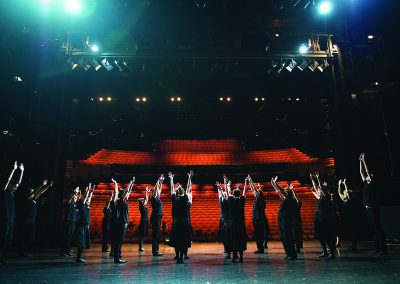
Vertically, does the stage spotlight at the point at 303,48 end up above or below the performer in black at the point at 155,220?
above

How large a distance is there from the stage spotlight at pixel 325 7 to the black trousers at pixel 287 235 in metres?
7.38

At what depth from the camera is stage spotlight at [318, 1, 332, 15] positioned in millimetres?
9951

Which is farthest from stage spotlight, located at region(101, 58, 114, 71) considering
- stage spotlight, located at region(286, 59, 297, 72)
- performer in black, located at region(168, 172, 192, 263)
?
stage spotlight, located at region(286, 59, 297, 72)

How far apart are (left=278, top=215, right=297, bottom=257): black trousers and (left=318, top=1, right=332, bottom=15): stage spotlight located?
7384 mm

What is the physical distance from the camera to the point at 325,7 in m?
10.0

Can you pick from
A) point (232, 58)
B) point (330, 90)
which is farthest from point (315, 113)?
point (232, 58)

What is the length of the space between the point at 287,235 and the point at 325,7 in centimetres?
779

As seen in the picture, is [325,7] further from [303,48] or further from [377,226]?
[377,226]

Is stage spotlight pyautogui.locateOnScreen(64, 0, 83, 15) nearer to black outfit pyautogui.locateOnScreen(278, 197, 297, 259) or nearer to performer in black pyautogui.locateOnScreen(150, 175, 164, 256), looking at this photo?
performer in black pyautogui.locateOnScreen(150, 175, 164, 256)

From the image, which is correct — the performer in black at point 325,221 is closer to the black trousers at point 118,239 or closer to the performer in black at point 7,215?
the black trousers at point 118,239

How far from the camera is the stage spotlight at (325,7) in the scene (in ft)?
32.6

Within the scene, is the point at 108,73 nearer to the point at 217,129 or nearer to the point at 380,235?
the point at 380,235

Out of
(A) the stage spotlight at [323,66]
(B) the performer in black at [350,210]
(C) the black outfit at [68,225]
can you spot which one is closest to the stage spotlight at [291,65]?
(A) the stage spotlight at [323,66]

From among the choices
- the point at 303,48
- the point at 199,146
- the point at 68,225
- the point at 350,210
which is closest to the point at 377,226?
the point at 350,210
